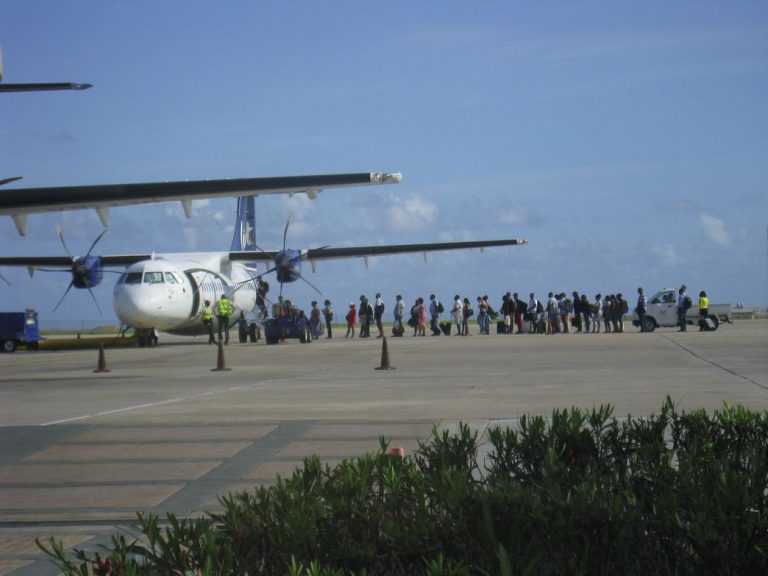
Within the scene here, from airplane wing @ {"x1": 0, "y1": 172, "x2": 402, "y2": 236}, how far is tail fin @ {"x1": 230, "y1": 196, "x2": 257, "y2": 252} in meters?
34.2

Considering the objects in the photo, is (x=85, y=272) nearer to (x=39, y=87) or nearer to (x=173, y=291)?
(x=173, y=291)

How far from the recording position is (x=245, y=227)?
54062 millimetres

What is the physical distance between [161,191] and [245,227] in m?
35.5

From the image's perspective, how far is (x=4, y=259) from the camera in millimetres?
43906

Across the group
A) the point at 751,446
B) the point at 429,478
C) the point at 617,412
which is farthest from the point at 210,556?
the point at 617,412

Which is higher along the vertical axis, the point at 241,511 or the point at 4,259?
the point at 4,259

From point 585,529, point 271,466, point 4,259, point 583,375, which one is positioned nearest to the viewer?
point 585,529

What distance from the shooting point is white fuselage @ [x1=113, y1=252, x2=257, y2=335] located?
36.3 meters

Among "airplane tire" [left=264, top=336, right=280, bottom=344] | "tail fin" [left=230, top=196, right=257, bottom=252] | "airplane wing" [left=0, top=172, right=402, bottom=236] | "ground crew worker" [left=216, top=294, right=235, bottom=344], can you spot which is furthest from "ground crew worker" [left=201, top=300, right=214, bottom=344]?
"airplane wing" [left=0, top=172, right=402, bottom=236]

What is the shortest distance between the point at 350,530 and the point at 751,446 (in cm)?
304

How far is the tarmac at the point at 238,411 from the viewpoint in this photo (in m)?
8.33

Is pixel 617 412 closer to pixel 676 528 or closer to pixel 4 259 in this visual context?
pixel 676 528

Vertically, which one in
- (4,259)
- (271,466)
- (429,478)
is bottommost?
(271,466)

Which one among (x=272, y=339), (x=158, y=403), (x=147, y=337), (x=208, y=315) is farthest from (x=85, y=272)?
(x=158, y=403)
